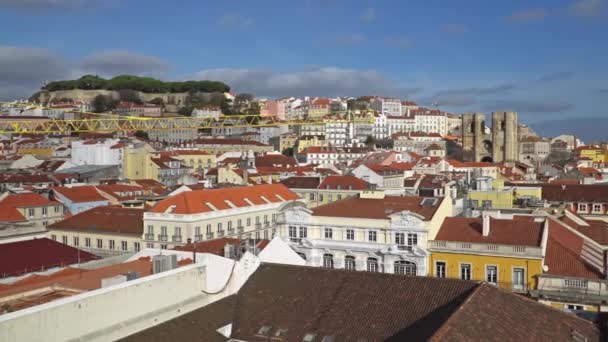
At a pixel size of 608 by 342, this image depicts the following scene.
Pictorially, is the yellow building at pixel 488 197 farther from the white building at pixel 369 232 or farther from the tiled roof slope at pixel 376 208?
the white building at pixel 369 232

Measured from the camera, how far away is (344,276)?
19141mm

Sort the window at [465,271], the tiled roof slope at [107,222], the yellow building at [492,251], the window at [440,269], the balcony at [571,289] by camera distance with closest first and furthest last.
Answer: the balcony at [571,289] → the yellow building at [492,251] → the window at [465,271] → the window at [440,269] → the tiled roof slope at [107,222]

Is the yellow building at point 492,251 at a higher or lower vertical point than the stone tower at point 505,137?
lower

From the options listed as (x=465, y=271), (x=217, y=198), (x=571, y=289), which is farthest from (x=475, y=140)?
(x=571, y=289)

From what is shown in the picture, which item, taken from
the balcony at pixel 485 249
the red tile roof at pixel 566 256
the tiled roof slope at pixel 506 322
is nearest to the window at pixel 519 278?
the balcony at pixel 485 249

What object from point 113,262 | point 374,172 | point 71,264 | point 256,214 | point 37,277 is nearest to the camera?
point 37,277

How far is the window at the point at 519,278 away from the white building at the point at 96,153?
7424 cm

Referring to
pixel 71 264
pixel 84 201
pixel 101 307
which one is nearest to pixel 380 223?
pixel 71 264

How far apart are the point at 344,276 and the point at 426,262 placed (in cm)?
1272

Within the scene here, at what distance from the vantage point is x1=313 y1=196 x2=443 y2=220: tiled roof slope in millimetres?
32844

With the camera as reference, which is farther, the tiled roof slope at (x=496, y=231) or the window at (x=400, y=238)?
the window at (x=400, y=238)

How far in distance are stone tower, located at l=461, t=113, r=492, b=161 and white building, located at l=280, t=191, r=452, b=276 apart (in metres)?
94.7

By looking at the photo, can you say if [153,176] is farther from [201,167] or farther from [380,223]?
[380,223]

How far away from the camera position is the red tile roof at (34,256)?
90.2ft
